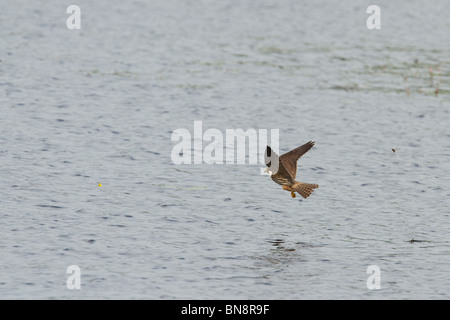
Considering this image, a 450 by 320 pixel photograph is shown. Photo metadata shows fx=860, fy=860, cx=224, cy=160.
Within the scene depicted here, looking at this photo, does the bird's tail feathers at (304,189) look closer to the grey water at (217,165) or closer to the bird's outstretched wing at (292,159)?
the bird's outstretched wing at (292,159)

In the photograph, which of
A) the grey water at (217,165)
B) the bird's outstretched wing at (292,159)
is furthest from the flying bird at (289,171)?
the grey water at (217,165)

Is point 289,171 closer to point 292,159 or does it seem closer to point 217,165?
point 292,159

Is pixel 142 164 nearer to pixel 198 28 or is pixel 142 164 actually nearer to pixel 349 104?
pixel 349 104

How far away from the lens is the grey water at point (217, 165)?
1566cm

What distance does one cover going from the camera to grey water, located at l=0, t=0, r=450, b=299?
1566 cm

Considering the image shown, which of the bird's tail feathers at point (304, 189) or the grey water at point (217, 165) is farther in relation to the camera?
the bird's tail feathers at point (304, 189)

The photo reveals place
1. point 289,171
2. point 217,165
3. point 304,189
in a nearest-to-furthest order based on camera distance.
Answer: point 304,189 < point 289,171 < point 217,165

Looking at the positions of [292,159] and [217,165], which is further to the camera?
[217,165]

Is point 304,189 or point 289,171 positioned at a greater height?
point 289,171

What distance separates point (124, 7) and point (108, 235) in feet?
85.7

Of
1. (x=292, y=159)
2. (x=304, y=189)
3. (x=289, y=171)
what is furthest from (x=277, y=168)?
(x=304, y=189)

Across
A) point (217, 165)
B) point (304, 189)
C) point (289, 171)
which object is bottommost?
point (304, 189)

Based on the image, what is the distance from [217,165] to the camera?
22.2 metres

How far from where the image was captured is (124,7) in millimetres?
41531
